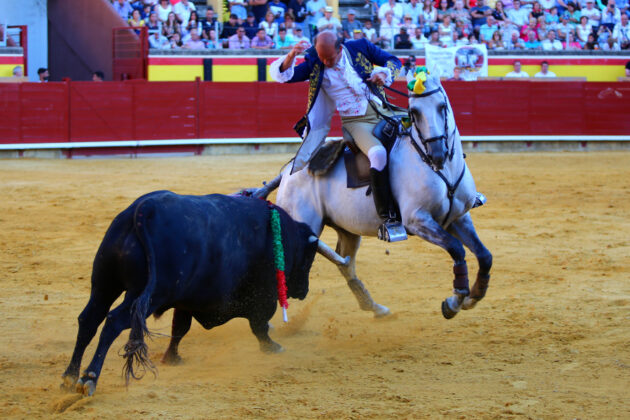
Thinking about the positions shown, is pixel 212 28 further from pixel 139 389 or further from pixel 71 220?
pixel 139 389

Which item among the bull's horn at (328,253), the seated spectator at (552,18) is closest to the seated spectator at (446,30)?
the seated spectator at (552,18)

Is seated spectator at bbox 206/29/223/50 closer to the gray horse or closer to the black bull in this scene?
the gray horse

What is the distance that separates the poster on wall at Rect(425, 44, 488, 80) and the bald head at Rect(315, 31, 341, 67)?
10488 mm

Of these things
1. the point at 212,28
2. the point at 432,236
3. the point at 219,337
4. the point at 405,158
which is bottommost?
the point at 219,337

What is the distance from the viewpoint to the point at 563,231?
777cm

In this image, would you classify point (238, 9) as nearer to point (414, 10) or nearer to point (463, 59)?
point (414, 10)

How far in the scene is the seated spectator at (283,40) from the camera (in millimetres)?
15266

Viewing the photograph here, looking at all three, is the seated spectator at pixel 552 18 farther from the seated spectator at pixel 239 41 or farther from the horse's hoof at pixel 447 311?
the horse's hoof at pixel 447 311

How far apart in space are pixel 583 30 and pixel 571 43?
447mm

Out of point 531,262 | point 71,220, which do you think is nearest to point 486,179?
point 531,262

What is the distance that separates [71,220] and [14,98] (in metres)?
5.67

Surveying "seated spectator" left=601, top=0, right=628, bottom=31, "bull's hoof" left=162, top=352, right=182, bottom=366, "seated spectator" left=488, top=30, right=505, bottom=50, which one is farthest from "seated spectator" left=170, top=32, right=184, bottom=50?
"bull's hoof" left=162, top=352, right=182, bottom=366

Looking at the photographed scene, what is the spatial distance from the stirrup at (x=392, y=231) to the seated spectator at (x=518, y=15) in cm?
1295

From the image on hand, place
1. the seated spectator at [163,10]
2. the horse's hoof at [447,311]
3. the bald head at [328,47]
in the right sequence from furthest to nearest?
the seated spectator at [163,10]
the bald head at [328,47]
the horse's hoof at [447,311]
